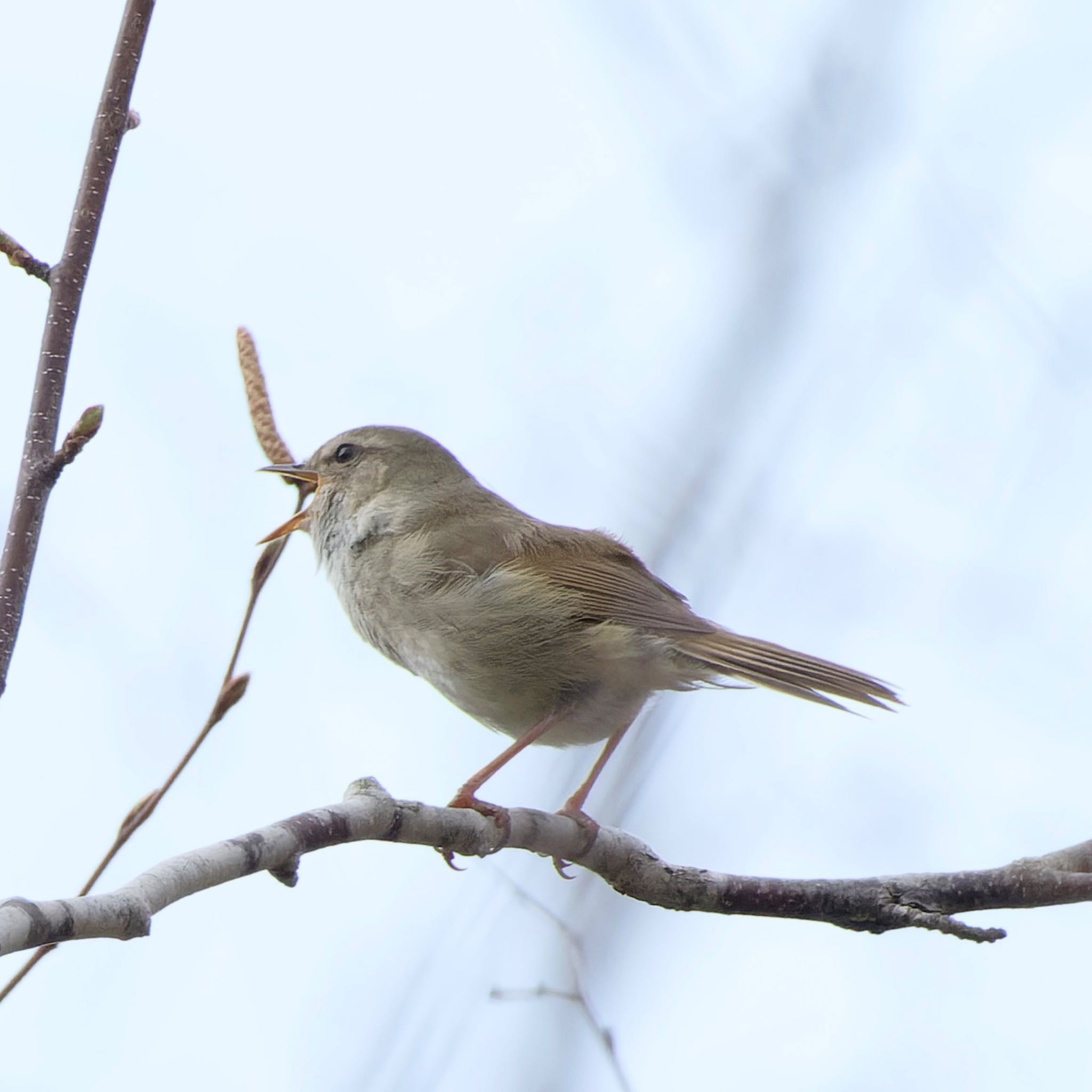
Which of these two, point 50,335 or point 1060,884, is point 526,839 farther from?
point 50,335

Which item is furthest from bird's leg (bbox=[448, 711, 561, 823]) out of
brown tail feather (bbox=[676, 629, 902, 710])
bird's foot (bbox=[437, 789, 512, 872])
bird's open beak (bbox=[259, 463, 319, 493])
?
bird's open beak (bbox=[259, 463, 319, 493])

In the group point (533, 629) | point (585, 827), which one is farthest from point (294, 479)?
point (585, 827)

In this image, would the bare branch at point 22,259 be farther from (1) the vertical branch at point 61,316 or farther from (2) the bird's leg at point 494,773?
(2) the bird's leg at point 494,773

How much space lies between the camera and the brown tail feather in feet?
9.99

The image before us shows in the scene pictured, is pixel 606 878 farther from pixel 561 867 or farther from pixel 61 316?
pixel 61 316

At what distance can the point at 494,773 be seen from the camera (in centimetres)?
336

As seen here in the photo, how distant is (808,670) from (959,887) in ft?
2.41

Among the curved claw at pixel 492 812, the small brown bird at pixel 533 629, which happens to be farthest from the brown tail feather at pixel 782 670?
the curved claw at pixel 492 812

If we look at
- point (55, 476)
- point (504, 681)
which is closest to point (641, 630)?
point (504, 681)

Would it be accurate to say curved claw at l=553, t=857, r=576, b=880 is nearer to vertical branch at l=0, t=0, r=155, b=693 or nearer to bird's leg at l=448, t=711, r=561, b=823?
bird's leg at l=448, t=711, r=561, b=823

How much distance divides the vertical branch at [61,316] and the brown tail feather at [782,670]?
1.84 metres

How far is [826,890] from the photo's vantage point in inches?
99.2

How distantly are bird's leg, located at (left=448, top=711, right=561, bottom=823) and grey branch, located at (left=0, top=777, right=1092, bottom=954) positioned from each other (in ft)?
0.37

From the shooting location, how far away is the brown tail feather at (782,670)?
3045 mm
